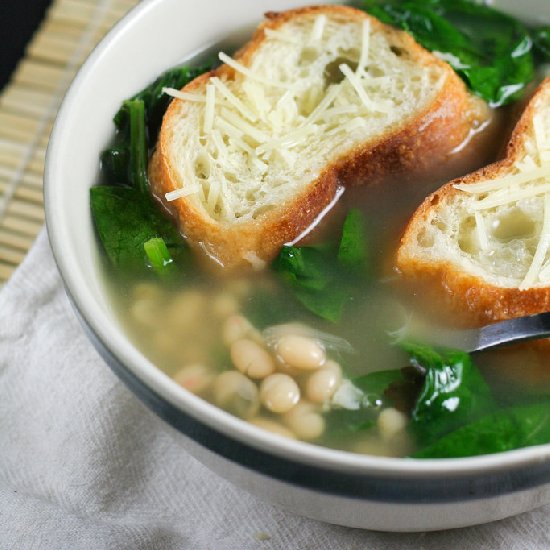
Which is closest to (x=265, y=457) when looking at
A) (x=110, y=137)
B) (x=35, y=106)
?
(x=110, y=137)

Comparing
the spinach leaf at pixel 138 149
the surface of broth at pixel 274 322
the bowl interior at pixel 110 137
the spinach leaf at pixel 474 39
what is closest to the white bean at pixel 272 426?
the surface of broth at pixel 274 322

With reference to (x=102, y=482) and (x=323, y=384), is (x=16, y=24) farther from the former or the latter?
(x=323, y=384)

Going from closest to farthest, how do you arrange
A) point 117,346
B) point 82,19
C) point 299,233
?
point 117,346
point 299,233
point 82,19

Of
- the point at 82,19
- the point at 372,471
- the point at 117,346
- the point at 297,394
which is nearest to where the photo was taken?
the point at 372,471

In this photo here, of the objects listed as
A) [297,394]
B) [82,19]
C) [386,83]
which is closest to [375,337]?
[297,394]

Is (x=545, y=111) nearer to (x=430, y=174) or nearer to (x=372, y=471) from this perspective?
(x=430, y=174)

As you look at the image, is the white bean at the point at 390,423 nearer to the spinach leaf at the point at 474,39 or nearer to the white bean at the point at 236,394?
the white bean at the point at 236,394

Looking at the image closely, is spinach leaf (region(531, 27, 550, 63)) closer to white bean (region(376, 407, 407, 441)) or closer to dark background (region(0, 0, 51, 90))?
white bean (region(376, 407, 407, 441))

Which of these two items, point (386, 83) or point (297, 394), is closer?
point (297, 394)

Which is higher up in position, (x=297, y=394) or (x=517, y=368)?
(x=517, y=368)
